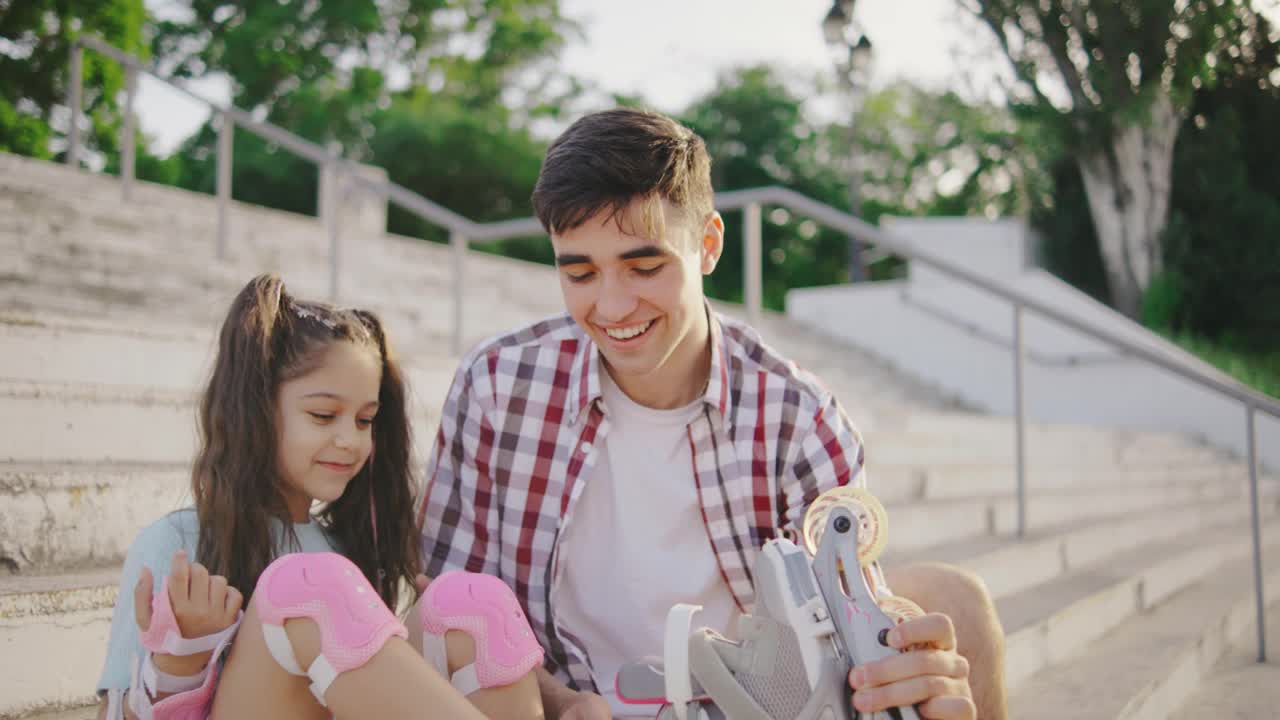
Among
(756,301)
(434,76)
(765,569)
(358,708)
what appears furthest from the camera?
(434,76)

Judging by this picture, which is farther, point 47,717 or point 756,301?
point 756,301

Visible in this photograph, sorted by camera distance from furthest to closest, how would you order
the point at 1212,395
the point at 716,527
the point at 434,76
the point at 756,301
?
the point at 434,76 → the point at 1212,395 → the point at 756,301 → the point at 716,527

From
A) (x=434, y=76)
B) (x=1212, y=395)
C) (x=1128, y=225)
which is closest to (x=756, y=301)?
(x=1212, y=395)

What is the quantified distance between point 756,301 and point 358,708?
133 inches

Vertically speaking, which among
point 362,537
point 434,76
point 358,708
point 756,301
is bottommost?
point 358,708

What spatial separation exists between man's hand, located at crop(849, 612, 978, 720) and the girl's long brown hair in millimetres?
893

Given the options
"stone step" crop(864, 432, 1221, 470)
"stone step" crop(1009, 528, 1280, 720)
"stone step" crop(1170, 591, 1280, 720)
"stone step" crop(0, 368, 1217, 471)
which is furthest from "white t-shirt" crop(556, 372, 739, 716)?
"stone step" crop(864, 432, 1221, 470)

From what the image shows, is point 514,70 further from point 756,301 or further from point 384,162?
point 756,301

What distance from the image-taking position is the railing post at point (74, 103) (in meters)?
5.42

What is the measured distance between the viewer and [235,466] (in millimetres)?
1616

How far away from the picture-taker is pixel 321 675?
1.24 m

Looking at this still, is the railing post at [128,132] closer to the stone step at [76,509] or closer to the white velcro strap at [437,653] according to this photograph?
the stone step at [76,509]

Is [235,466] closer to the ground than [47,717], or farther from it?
farther from it

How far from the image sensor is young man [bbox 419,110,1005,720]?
5.47 feet
